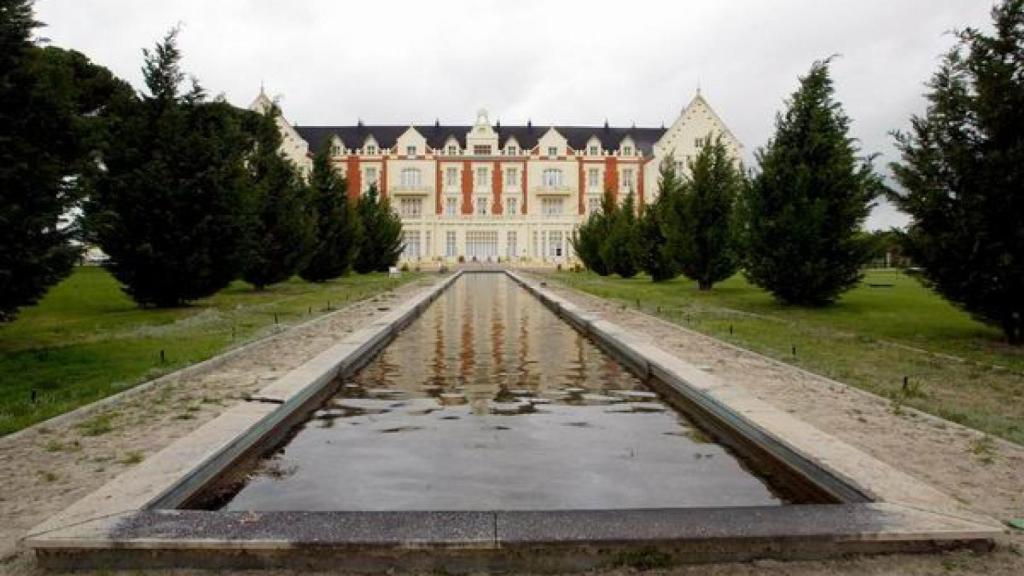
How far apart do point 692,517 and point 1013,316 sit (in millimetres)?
13103

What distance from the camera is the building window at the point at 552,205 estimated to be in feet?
292

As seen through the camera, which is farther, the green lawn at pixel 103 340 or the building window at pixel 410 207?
the building window at pixel 410 207

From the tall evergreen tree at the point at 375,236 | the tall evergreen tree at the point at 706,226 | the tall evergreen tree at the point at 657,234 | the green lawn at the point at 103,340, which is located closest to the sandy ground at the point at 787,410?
the green lawn at the point at 103,340

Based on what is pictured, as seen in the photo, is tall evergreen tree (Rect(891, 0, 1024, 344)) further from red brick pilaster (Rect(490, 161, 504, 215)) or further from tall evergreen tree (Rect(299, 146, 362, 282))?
red brick pilaster (Rect(490, 161, 504, 215))

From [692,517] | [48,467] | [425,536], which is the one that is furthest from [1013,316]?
[48,467]

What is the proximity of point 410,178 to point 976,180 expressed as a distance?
7662cm

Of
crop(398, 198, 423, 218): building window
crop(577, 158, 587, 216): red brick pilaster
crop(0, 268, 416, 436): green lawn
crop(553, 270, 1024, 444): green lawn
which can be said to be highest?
crop(577, 158, 587, 216): red brick pilaster

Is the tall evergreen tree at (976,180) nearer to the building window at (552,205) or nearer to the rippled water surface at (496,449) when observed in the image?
the rippled water surface at (496,449)

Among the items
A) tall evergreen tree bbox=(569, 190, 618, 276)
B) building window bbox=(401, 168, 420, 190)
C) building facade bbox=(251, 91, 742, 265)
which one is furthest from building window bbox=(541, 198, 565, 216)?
tall evergreen tree bbox=(569, 190, 618, 276)

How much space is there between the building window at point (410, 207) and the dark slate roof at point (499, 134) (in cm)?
724

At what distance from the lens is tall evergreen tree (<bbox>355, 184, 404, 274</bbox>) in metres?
53.4

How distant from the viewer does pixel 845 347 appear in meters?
14.6

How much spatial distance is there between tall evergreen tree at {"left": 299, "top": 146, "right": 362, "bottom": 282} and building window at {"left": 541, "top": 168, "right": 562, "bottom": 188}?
45.3 metres

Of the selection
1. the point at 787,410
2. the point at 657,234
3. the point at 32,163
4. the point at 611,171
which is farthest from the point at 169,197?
the point at 611,171
